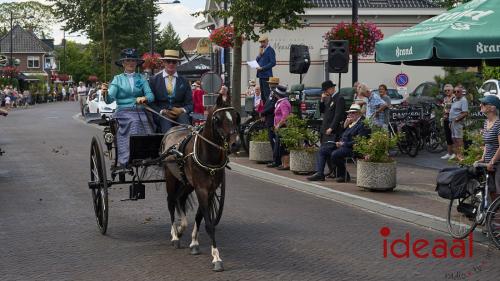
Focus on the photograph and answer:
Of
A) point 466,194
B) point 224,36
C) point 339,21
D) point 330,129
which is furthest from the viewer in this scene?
point 339,21

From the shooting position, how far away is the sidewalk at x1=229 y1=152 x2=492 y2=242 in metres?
10.9

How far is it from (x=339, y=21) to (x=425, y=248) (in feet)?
121

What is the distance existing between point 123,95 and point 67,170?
7468 millimetres

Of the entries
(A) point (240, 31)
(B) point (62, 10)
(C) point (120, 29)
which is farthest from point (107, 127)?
(B) point (62, 10)

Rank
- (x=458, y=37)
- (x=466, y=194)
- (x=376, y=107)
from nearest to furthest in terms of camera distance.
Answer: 1. (x=466, y=194)
2. (x=458, y=37)
3. (x=376, y=107)

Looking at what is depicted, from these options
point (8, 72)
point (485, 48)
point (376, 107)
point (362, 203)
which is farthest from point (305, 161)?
point (8, 72)

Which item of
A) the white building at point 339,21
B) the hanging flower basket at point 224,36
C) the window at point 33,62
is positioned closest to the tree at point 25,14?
the window at point 33,62

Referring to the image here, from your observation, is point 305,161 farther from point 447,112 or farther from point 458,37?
point 458,37

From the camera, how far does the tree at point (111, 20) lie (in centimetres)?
6353

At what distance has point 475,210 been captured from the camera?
923 cm

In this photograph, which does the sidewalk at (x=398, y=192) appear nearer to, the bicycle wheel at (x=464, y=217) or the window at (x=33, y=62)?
the bicycle wheel at (x=464, y=217)

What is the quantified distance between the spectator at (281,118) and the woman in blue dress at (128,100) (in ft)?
22.5

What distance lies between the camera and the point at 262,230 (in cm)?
967

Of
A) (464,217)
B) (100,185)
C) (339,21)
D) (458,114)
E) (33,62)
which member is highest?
(339,21)
